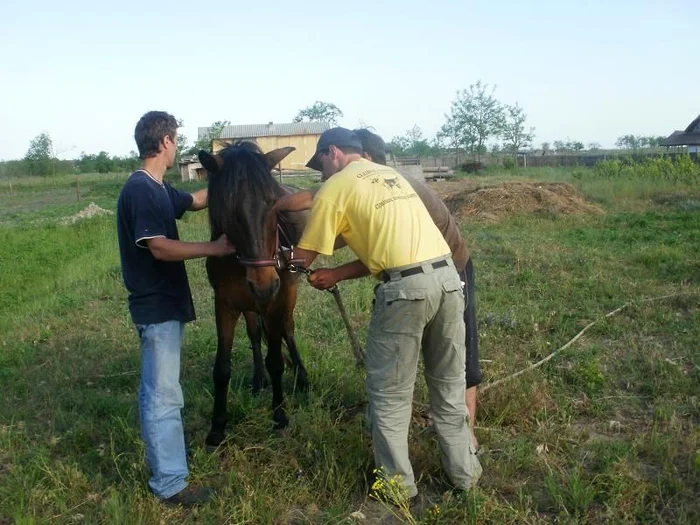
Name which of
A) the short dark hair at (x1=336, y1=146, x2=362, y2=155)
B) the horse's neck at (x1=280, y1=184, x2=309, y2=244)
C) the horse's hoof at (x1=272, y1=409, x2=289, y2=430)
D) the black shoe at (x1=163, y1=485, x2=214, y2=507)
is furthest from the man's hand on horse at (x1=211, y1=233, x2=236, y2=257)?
the horse's hoof at (x1=272, y1=409, x2=289, y2=430)

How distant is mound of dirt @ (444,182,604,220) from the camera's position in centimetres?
1669

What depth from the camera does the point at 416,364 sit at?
3.24m

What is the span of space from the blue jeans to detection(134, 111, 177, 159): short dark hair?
0.94 metres

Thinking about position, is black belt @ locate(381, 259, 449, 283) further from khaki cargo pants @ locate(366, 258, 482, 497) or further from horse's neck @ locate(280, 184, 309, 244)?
horse's neck @ locate(280, 184, 309, 244)

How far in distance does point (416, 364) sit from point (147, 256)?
1549 millimetres

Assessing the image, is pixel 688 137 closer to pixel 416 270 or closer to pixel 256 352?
pixel 256 352

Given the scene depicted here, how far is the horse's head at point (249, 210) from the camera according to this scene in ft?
11.4

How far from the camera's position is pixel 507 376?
492 cm

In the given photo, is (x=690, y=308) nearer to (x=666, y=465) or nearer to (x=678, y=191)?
(x=666, y=465)

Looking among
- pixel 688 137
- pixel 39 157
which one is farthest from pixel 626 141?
pixel 39 157

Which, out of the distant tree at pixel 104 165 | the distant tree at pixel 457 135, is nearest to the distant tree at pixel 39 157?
the distant tree at pixel 104 165

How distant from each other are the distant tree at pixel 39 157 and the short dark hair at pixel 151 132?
60.9 metres

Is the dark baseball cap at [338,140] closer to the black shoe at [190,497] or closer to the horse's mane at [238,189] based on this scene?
the horse's mane at [238,189]

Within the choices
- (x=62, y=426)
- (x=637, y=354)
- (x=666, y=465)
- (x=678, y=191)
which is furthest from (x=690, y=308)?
(x=678, y=191)
